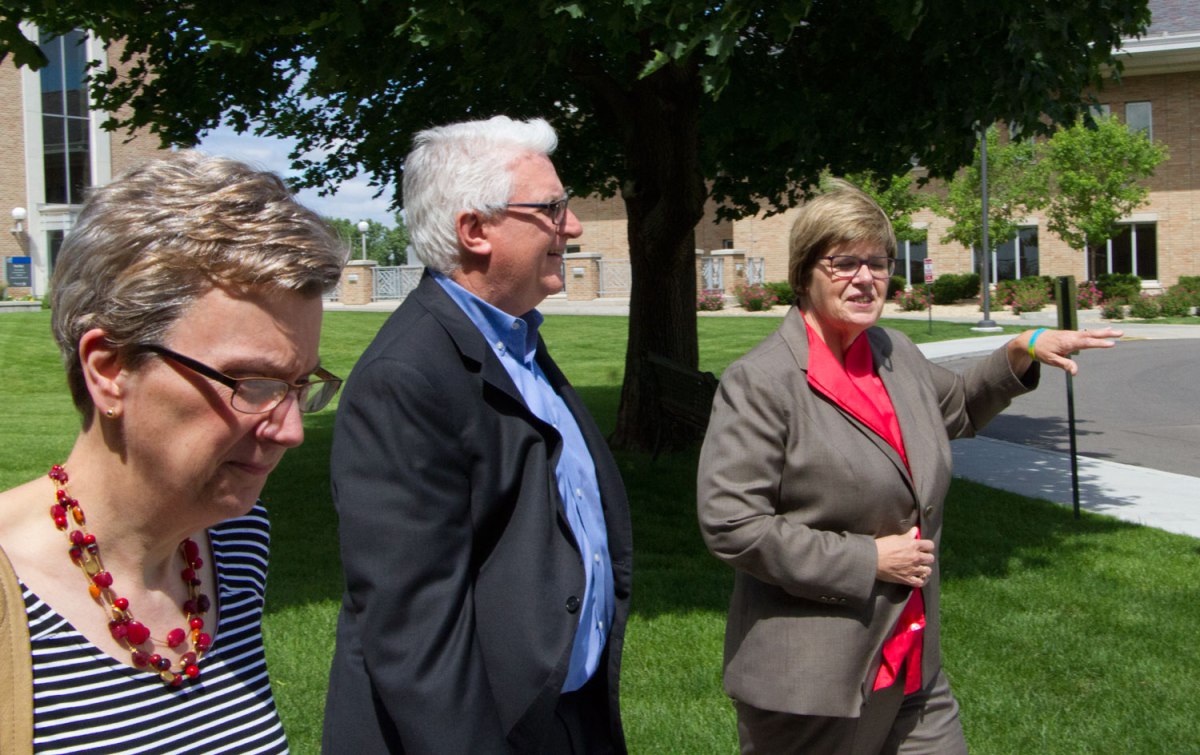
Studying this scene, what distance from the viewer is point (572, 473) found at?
8.16 ft

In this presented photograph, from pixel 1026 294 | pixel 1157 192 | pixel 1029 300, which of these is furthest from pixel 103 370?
pixel 1157 192

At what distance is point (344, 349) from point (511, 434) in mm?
24991

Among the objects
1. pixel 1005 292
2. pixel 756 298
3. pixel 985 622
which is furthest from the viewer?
pixel 756 298

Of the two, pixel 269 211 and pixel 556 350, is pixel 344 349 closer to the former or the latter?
pixel 556 350

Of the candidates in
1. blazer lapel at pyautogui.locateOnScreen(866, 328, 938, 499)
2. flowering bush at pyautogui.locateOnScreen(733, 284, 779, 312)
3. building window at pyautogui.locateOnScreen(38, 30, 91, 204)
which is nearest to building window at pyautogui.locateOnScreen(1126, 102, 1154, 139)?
flowering bush at pyautogui.locateOnScreen(733, 284, 779, 312)

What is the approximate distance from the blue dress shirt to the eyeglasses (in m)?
0.21

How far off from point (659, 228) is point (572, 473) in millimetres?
7761

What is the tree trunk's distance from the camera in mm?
9594

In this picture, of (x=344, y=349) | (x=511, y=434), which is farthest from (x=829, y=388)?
(x=344, y=349)

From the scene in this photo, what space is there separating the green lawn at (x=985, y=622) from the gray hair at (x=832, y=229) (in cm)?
224

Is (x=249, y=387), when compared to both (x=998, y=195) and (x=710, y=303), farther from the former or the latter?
(x=998, y=195)

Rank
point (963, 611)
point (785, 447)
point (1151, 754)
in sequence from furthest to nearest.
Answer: point (963, 611) < point (1151, 754) < point (785, 447)

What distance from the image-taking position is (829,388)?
309 centimetres

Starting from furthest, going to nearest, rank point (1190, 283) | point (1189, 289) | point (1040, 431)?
1. point (1190, 283)
2. point (1189, 289)
3. point (1040, 431)
